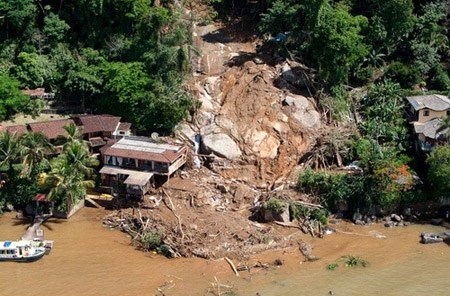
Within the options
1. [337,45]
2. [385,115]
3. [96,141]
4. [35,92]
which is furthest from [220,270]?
[35,92]

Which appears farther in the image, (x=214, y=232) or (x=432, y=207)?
(x=432, y=207)

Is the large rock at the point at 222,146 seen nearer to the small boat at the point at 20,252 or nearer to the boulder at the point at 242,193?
the boulder at the point at 242,193

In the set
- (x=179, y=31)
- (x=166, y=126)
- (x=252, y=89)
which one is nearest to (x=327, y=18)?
(x=252, y=89)

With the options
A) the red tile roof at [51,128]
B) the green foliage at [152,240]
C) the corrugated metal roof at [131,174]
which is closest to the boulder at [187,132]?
the corrugated metal roof at [131,174]

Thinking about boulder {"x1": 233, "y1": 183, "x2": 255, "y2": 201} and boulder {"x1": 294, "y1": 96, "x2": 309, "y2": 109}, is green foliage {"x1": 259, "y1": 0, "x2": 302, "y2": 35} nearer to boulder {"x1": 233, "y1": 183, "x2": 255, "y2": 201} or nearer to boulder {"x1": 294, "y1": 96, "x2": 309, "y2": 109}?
boulder {"x1": 294, "y1": 96, "x2": 309, "y2": 109}

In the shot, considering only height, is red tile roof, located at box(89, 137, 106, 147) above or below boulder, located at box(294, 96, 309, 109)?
below

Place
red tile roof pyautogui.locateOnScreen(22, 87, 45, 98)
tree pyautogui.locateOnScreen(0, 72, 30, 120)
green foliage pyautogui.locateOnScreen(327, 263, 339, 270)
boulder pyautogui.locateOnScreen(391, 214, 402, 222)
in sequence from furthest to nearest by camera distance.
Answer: red tile roof pyautogui.locateOnScreen(22, 87, 45, 98) → tree pyautogui.locateOnScreen(0, 72, 30, 120) → boulder pyautogui.locateOnScreen(391, 214, 402, 222) → green foliage pyautogui.locateOnScreen(327, 263, 339, 270)

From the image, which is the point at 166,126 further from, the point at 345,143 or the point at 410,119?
the point at 410,119

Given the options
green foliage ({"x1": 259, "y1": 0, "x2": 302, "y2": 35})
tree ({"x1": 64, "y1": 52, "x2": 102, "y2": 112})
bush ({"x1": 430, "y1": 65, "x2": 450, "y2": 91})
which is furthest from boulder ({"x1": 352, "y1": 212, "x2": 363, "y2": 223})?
tree ({"x1": 64, "y1": 52, "x2": 102, "y2": 112})
